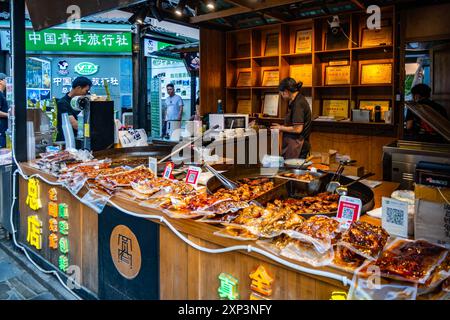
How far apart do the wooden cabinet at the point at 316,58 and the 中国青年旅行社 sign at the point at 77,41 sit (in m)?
5.35

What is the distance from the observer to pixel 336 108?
6137 mm

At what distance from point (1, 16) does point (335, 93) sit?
7.48 meters

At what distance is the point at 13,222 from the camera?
3.85 metres

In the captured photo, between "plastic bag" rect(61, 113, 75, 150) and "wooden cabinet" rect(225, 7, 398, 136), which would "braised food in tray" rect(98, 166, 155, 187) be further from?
"wooden cabinet" rect(225, 7, 398, 136)

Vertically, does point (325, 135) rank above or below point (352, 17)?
below

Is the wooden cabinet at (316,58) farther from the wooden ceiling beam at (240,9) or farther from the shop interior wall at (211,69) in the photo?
the wooden ceiling beam at (240,9)

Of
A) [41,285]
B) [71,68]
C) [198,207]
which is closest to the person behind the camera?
[198,207]

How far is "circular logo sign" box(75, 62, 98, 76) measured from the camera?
12.4m

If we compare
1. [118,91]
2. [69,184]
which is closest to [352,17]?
[69,184]

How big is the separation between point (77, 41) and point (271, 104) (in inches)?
264

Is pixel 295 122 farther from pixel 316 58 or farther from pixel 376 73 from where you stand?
pixel 316 58

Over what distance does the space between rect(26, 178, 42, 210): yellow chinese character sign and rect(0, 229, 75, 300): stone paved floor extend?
0.51 m

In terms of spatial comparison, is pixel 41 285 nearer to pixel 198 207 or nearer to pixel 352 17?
pixel 198 207

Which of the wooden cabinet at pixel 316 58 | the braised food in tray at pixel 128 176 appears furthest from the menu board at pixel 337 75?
the braised food in tray at pixel 128 176
